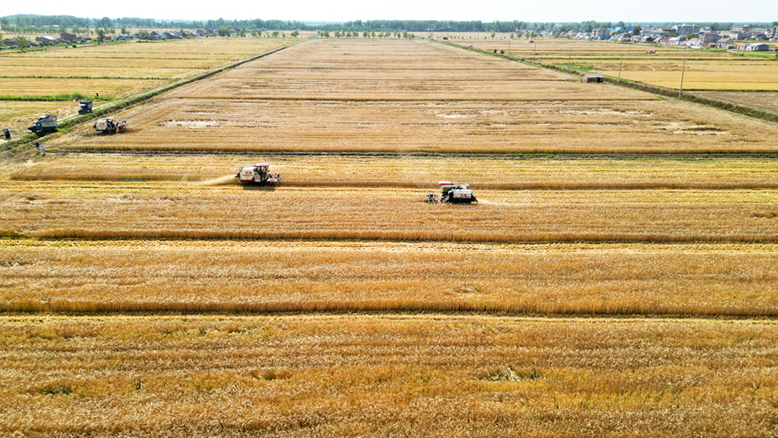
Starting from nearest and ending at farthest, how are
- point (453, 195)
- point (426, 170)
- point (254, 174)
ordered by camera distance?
point (453, 195), point (254, 174), point (426, 170)

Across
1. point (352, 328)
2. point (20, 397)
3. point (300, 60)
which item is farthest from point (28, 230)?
point (300, 60)

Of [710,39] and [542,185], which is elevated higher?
[710,39]

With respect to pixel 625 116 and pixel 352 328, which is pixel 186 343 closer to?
pixel 352 328

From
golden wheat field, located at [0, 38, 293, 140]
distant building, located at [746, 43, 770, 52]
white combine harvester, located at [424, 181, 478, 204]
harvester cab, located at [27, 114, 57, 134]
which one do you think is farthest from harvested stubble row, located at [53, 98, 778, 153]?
distant building, located at [746, 43, 770, 52]

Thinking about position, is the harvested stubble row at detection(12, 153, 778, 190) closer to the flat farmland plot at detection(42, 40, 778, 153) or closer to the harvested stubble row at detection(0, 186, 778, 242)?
the harvested stubble row at detection(0, 186, 778, 242)

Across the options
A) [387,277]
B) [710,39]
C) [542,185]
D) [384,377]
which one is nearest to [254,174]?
[387,277]

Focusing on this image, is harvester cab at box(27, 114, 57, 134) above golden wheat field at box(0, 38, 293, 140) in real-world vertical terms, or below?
below

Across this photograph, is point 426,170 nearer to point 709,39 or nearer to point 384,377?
point 384,377
